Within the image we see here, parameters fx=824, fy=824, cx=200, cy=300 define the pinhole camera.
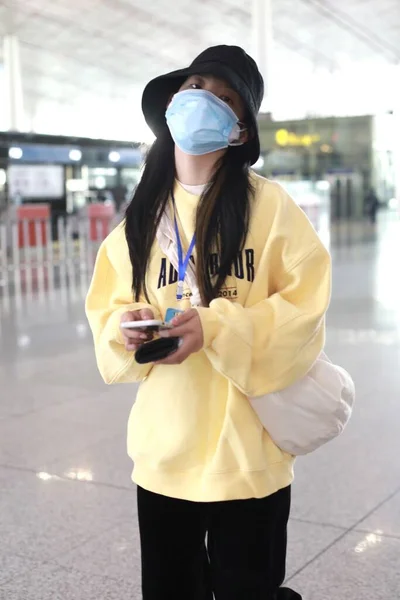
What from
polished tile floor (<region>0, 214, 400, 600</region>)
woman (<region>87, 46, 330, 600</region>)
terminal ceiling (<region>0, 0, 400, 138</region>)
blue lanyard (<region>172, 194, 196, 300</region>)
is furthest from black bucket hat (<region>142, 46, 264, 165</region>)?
terminal ceiling (<region>0, 0, 400, 138</region>)

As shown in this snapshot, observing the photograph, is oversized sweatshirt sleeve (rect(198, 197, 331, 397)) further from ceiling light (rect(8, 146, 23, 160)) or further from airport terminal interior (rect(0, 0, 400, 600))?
ceiling light (rect(8, 146, 23, 160))

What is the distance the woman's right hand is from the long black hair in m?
0.17

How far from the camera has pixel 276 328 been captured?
1.86m

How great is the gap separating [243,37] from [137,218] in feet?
131

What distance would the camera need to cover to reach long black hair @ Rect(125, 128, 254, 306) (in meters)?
1.92

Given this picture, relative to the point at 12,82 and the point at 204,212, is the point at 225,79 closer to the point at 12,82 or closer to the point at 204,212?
the point at 204,212

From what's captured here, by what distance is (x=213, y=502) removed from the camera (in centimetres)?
193

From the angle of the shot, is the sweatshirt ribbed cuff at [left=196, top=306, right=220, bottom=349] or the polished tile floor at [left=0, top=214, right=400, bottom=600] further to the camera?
the polished tile floor at [left=0, top=214, right=400, bottom=600]

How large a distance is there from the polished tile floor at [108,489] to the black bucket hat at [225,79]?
5.65 ft

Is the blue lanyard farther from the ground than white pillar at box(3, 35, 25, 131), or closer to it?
closer to it

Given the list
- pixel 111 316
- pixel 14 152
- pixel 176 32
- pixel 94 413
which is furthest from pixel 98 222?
pixel 111 316

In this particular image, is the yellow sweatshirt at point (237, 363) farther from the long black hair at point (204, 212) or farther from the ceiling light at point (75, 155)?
the ceiling light at point (75, 155)

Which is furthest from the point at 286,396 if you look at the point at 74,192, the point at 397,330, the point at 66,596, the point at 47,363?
the point at 74,192

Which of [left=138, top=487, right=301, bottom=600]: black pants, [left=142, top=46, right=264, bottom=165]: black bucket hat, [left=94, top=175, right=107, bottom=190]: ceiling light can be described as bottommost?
[left=138, top=487, right=301, bottom=600]: black pants
